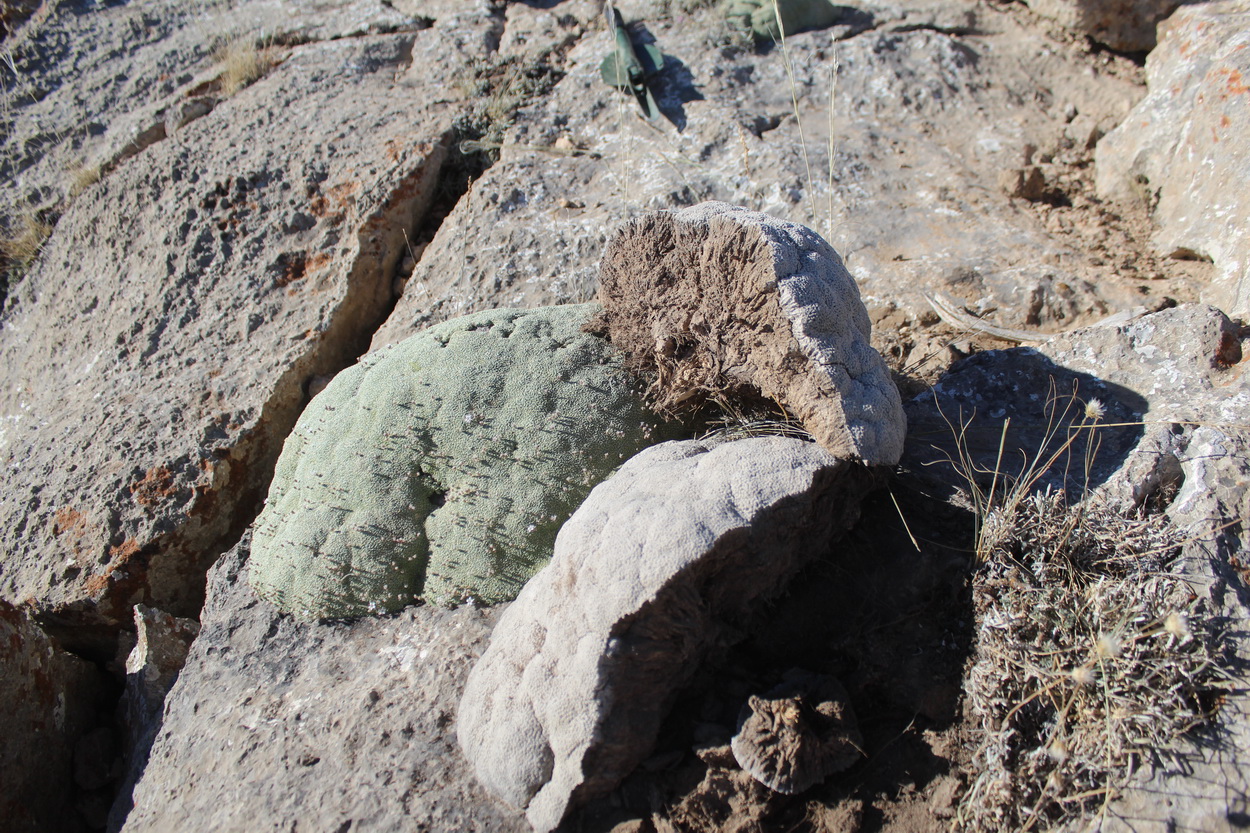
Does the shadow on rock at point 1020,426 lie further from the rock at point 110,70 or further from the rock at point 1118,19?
the rock at point 110,70

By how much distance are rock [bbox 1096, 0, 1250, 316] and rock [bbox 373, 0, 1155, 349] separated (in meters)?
0.27

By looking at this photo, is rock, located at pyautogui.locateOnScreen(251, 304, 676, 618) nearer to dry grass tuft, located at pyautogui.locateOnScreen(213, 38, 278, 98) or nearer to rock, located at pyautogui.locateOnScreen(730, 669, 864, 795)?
rock, located at pyautogui.locateOnScreen(730, 669, 864, 795)

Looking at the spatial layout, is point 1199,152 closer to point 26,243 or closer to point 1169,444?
point 1169,444

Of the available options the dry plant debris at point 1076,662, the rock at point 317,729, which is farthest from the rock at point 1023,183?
the rock at point 317,729

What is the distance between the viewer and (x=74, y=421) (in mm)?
3680

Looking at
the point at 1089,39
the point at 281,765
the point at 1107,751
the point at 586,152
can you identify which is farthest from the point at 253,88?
the point at 1107,751

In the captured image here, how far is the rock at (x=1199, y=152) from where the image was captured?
3072 millimetres

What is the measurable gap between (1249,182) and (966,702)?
8.82 feet

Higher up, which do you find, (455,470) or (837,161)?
(455,470)

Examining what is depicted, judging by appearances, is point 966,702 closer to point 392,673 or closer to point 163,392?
point 392,673

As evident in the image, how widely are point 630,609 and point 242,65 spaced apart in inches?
201

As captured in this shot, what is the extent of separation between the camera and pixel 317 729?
2.24 meters

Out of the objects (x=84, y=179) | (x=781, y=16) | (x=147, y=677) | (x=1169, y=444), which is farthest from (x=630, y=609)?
(x=84, y=179)

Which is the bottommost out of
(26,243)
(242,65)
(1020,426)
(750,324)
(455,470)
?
(1020,426)
